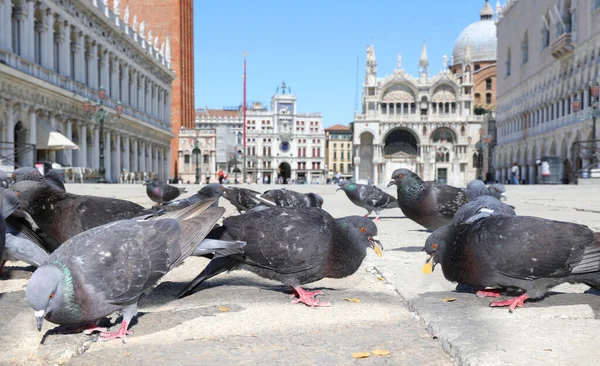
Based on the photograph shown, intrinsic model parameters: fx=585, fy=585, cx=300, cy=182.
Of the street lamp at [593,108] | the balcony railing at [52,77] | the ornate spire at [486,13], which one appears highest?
the ornate spire at [486,13]

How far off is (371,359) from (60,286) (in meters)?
1.45

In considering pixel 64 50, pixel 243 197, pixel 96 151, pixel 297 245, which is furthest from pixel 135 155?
pixel 297 245

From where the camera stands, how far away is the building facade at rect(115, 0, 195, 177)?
65.1 metres

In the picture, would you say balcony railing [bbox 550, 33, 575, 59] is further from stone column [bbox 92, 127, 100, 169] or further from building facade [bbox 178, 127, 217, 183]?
building facade [bbox 178, 127, 217, 183]

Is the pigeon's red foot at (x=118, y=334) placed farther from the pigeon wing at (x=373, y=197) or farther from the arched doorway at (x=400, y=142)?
the arched doorway at (x=400, y=142)

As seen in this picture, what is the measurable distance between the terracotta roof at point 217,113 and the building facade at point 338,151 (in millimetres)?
19254

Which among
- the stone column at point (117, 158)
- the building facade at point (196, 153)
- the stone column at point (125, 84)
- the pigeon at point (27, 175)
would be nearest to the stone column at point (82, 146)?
the stone column at point (117, 158)

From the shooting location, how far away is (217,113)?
4788 inches

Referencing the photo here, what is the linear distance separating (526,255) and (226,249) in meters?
1.73

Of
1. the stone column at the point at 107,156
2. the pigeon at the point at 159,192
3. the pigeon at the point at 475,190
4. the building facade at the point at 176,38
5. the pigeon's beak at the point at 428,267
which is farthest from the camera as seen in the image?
the building facade at the point at 176,38

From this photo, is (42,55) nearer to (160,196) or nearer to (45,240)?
(160,196)

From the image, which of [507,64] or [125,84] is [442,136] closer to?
[507,64]

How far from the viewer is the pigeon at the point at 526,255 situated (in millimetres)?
3285

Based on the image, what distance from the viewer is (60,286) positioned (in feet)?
8.83
